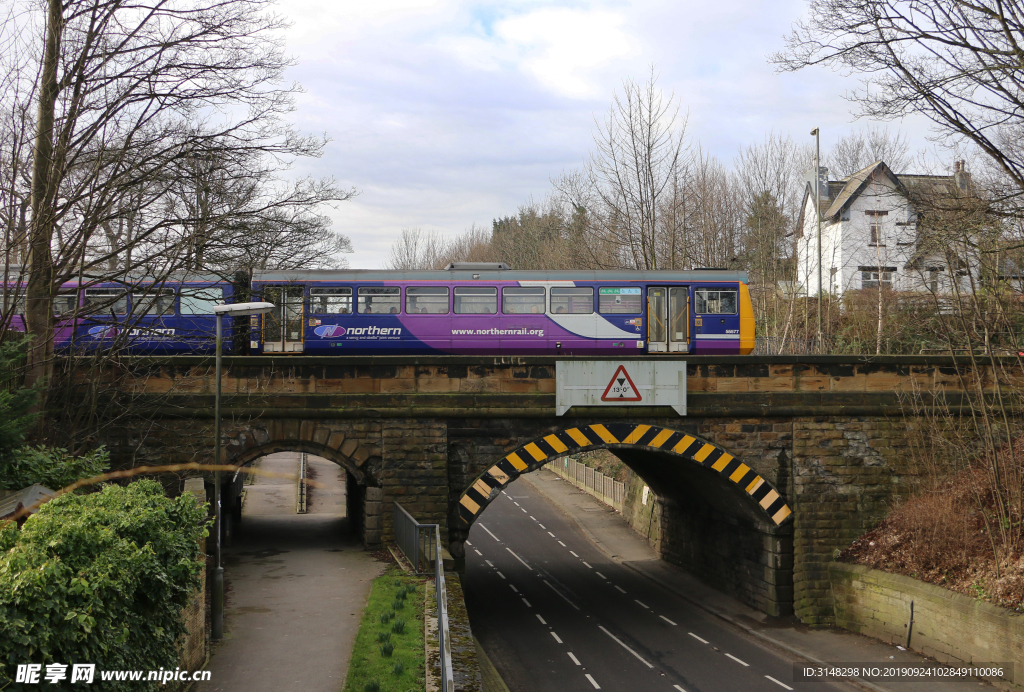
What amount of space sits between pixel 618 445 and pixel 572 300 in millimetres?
5014

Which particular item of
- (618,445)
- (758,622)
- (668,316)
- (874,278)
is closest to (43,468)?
(618,445)

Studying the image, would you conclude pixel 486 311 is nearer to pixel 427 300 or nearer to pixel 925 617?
pixel 427 300

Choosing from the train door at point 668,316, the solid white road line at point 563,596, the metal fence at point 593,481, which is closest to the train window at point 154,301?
the train door at point 668,316

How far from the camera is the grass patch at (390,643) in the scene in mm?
10230

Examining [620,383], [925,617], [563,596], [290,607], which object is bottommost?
[563,596]

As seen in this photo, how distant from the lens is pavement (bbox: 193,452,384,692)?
10.7 metres

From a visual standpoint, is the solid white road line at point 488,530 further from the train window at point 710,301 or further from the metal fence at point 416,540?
the metal fence at point 416,540

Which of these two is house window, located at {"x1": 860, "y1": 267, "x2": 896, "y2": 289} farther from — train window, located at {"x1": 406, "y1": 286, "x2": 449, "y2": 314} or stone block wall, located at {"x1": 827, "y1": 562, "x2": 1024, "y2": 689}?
train window, located at {"x1": 406, "y1": 286, "x2": 449, "y2": 314}

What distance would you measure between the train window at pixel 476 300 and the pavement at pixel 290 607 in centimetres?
690

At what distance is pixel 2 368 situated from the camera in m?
13.1

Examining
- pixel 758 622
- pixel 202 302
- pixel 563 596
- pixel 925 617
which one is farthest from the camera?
pixel 563 596

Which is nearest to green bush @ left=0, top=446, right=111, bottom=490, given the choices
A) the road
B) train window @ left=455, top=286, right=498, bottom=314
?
the road

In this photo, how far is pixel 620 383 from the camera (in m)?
19.0

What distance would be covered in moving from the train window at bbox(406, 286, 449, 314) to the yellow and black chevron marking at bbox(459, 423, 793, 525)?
5.40m
